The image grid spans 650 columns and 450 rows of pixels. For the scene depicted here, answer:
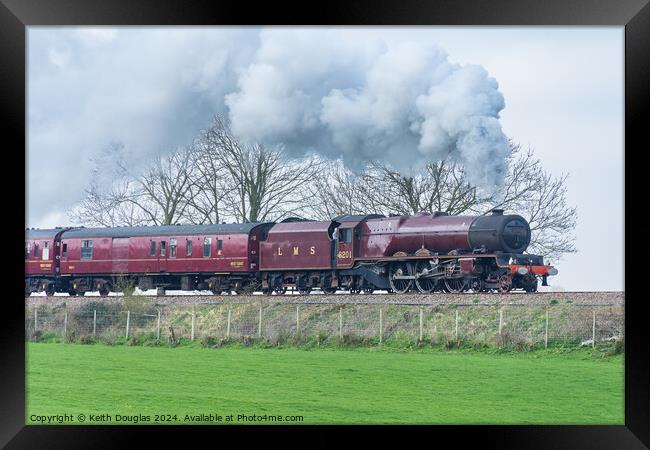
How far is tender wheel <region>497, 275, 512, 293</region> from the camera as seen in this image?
17.3m

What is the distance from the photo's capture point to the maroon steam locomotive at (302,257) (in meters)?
18.0

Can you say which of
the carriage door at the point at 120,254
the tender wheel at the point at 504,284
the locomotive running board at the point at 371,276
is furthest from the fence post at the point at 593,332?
the carriage door at the point at 120,254

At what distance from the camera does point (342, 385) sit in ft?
39.5

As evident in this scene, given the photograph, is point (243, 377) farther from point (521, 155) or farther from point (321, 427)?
point (521, 155)

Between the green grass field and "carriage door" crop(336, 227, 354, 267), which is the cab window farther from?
the green grass field

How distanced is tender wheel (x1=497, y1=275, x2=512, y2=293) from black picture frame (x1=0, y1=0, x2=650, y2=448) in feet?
31.7

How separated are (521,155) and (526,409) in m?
7.67

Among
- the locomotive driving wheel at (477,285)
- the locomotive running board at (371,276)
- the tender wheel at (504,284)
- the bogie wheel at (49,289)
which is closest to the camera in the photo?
the tender wheel at (504,284)

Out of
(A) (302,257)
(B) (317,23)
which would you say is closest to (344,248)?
(A) (302,257)

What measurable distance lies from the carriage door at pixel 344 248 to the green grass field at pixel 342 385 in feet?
13.2

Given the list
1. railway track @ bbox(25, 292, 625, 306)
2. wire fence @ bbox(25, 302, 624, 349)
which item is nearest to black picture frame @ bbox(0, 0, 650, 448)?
wire fence @ bbox(25, 302, 624, 349)

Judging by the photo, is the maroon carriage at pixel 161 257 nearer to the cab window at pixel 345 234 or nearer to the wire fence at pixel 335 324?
the cab window at pixel 345 234

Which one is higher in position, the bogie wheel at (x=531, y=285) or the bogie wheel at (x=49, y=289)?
the bogie wheel at (x=531, y=285)
